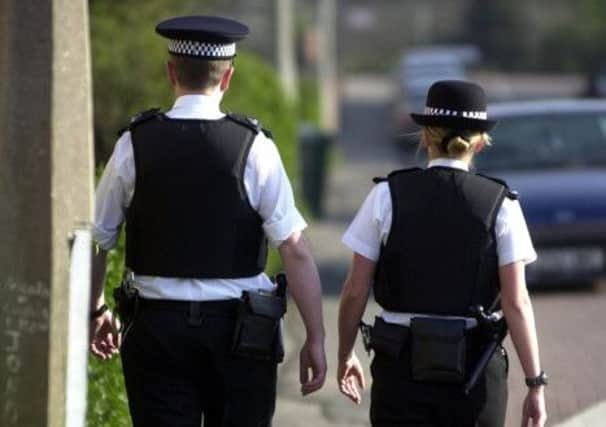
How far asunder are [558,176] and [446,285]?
8.43 meters

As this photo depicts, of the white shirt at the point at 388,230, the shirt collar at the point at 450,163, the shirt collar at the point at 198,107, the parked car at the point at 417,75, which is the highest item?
the shirt collar at the point at 198,107

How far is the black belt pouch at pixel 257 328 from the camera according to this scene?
516cm

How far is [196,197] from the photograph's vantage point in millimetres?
5246

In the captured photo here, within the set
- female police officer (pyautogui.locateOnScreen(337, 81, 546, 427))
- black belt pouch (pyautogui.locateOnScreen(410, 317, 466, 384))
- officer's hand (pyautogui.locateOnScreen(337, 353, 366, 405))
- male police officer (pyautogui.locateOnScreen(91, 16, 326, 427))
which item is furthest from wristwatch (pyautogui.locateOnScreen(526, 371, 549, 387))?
male police officer (pyautogui.locateOnScreen(91, 16, 326, 427))

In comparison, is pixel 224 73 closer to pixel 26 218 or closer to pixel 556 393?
pixel 26 218

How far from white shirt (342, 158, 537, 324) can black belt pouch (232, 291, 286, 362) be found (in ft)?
1.11

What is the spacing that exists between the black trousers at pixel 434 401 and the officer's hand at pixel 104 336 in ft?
3.43

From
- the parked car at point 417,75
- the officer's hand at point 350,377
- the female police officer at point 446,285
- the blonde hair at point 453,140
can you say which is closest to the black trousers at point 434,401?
the female police officer at point 446,285

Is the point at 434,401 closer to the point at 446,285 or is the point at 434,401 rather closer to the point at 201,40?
the point at 446,285

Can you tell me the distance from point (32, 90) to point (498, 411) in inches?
72.7

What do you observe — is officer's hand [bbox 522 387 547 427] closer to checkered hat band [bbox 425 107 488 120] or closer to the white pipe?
checkered hat band [bbox 425 107 488 120]

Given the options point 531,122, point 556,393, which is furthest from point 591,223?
point 556,393

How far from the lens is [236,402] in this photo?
17.2 feet

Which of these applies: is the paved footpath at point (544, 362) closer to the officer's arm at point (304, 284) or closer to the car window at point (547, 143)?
the car window at point (547, 143)
